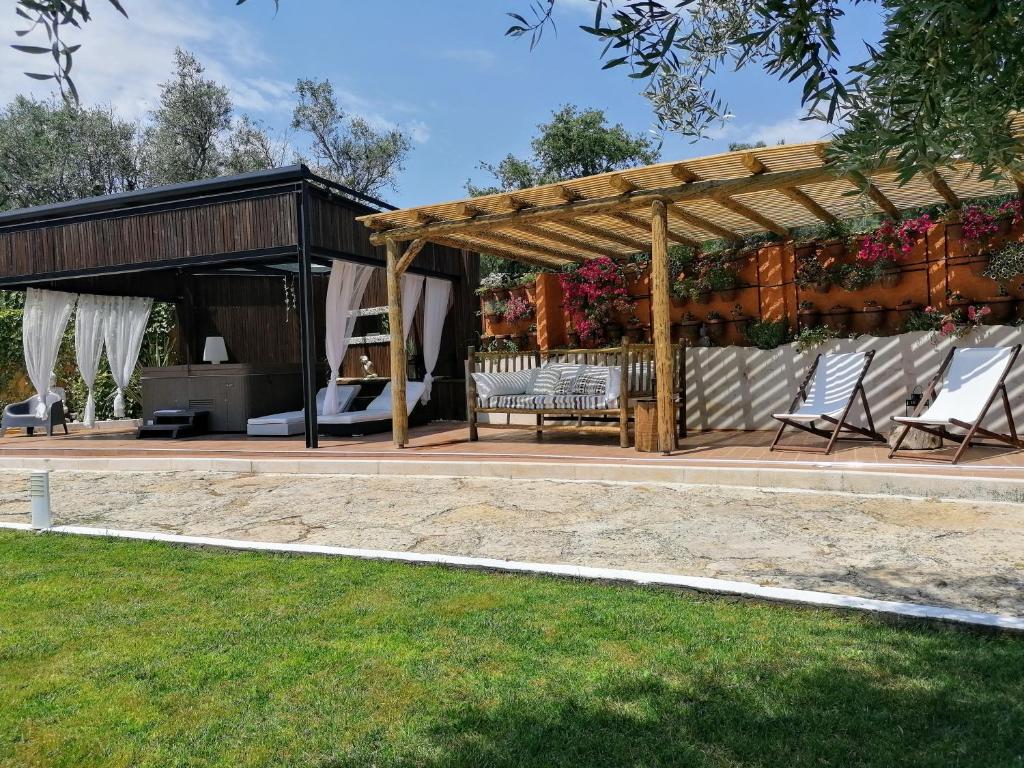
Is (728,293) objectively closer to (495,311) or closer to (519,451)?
(495,311)

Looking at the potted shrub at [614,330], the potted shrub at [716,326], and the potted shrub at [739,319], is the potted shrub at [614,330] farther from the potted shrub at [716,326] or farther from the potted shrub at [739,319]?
the potted shrub at [739,319]

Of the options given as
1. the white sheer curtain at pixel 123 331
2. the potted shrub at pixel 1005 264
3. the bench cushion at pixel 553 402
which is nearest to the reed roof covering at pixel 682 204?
the potted shrub at pixel 1005 264

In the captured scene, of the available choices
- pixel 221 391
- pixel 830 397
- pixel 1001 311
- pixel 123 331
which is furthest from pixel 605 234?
pixel 123 331

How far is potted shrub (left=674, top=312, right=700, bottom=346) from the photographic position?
10445mm

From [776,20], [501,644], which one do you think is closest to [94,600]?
[501,644]

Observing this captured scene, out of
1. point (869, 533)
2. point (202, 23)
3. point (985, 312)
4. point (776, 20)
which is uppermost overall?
point (202, 23)

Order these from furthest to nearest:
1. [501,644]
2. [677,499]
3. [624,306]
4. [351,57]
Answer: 1. [624,306]
2. [677,499]
3. [351,57]
4. [501,644]

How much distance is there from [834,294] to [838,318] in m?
0.29

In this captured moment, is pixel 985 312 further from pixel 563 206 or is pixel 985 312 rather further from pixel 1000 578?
pixel 1000 578

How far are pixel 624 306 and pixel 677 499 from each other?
17.7 ft

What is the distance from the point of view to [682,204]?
8.59 metres

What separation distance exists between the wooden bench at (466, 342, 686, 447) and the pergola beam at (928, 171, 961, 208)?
294cm

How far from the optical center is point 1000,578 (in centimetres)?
361

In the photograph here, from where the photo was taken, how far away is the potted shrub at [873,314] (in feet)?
29.8
